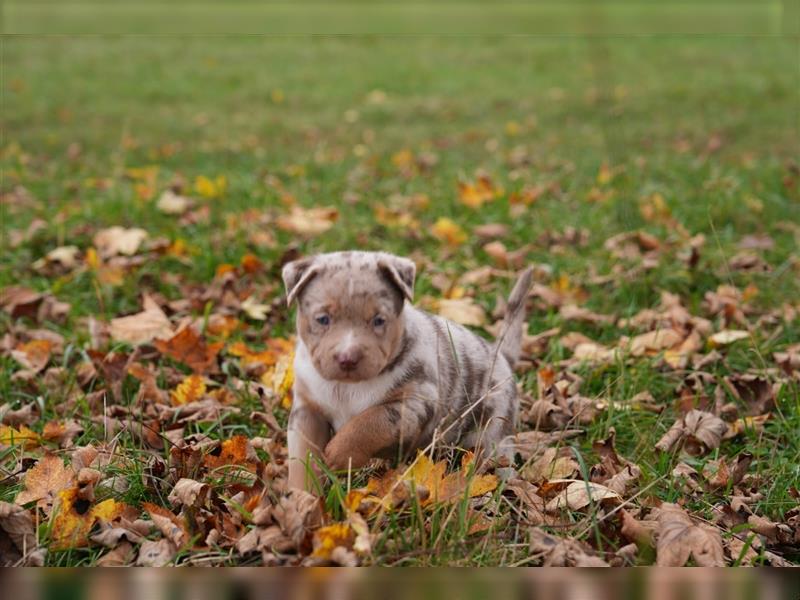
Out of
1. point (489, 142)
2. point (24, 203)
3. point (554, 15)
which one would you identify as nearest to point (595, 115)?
point (489, 142)

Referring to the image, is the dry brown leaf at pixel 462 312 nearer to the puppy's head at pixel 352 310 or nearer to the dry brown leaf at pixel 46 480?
the puppy's head at pixel 352 310

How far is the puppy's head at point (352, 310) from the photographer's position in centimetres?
281

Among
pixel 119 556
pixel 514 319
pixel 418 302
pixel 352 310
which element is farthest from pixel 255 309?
pixel 119 556

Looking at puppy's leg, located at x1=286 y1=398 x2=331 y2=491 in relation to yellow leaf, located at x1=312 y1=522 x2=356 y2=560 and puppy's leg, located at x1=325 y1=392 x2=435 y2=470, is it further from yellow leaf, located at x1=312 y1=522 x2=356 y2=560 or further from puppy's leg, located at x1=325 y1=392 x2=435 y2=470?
yellow leaf, located at x1=312 y1=522 x2=356 y2=560

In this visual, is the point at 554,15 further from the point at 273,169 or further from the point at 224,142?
the point at 224,142

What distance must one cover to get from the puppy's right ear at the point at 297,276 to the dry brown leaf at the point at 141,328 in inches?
58.6

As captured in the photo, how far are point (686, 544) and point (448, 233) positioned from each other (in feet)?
11.7

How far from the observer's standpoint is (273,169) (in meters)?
8.16

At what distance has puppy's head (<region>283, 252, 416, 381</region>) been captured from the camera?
281cm

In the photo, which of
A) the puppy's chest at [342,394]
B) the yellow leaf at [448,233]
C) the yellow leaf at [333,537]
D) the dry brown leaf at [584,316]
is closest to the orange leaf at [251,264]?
the yellow leaf at [448,233]

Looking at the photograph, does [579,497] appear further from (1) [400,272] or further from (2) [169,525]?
(2) [169,525]

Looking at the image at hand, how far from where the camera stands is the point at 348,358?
9.09 ft

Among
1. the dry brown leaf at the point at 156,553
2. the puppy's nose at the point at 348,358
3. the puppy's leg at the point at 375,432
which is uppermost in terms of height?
the puppy's nose at the point at 348,358

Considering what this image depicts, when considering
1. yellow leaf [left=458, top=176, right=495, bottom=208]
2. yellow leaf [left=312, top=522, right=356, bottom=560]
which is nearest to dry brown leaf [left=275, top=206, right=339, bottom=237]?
yellow leaf [left=458, top=176, right=495, bottom=208]
